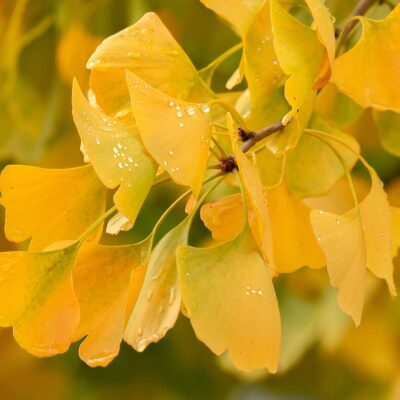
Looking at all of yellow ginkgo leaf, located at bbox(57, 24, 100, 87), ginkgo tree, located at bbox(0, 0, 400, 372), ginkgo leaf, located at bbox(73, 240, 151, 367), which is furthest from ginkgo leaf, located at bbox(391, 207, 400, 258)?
yellow ginkgo leaf, located at bbox(57, 24, 100, 87)

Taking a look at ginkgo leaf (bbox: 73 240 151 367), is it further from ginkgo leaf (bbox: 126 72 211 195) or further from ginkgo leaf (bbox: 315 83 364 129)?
ginkgo leaf (bbox: 315 83 364 129)

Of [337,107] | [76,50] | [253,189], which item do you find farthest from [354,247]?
[76,50]

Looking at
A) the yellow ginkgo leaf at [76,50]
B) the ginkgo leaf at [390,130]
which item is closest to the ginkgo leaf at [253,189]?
the ginkgo leaf at [390,130]

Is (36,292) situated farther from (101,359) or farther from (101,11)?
(101,11)

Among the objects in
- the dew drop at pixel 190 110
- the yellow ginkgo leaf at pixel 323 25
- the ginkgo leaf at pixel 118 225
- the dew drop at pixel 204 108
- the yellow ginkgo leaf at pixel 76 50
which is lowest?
the yellow ginkgo leaf at pixel 76 50

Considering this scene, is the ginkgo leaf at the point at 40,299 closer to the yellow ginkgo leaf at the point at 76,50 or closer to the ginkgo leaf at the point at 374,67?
the ginkgo leaf at the point at 374,67

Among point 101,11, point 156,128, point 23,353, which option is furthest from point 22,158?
point 156,128

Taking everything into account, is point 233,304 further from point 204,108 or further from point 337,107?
point 337,107

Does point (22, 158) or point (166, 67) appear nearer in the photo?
point (166, 67)
